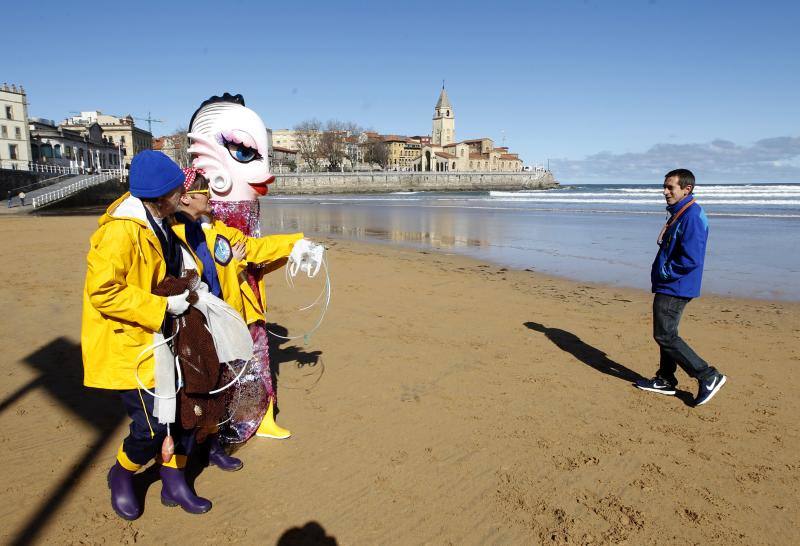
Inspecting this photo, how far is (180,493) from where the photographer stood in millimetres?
2943

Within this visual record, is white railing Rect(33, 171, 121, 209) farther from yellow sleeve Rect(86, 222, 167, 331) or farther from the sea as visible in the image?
yellow sleeve Rect(86, 222, 167, 331)

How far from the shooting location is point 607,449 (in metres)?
3.75

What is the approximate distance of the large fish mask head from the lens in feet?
11.7

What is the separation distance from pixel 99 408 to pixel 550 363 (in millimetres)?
4564

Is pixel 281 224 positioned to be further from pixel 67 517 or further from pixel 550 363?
pixel 67 517

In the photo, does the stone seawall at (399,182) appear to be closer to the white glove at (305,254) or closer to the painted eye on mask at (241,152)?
the painted eye on mask at (241,152)

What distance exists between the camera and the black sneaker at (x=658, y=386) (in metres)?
Answer: 4.77

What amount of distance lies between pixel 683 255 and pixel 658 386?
1363 millimetres

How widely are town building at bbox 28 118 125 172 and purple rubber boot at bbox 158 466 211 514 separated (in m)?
58.0

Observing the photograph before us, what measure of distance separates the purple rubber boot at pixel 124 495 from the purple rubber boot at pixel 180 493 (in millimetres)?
178

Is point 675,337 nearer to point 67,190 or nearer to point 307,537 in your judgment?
point 307,537

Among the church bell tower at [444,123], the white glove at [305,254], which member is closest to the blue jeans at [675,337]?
the white glove at [305,254]

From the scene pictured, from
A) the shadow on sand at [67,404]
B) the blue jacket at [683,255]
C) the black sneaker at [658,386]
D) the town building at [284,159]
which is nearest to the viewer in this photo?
the shadow on sand at [67,404]

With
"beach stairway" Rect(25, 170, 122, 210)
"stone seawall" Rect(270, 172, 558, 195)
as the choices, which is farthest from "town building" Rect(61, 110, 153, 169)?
"beach stairway" Rect(25, 170, 122, 210)
